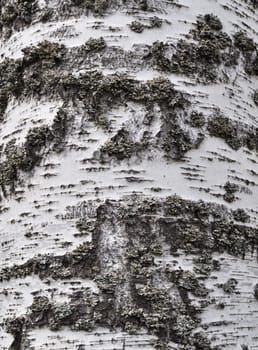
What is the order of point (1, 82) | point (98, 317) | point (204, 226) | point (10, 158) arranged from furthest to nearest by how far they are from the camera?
point (1, 82)
point (10, 158)
point (204, 226)
point (98, 317)

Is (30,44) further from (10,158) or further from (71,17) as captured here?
(10,158)

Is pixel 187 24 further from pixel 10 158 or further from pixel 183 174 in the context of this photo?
pixel 10 158

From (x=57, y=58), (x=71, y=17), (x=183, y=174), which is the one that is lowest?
(x=183, y=174)

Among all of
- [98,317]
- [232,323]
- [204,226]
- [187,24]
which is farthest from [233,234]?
[187,24]

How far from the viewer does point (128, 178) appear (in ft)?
5.43

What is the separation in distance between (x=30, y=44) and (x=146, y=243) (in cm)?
62

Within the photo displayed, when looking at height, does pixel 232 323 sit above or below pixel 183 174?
below

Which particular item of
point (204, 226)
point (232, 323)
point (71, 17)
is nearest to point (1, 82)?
point (71, 17)

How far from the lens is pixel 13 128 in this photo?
182 centimetres

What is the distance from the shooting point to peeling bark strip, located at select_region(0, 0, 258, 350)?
1.58 meters

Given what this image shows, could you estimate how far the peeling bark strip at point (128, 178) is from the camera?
158 cm

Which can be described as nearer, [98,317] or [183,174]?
[98,317]

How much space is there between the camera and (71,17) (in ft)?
6.04

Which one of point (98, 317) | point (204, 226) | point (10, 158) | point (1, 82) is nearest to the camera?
point (98, 317)
